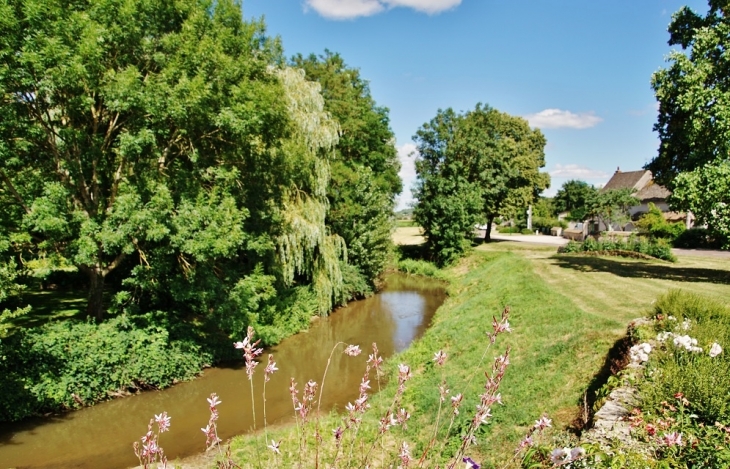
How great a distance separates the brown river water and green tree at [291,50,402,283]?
5834 millimetres

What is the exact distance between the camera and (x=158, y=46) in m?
12.0

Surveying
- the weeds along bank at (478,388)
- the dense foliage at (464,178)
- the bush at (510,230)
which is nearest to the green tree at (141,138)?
the weeds along bank at (478,388)

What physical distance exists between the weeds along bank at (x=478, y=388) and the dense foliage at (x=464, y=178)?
46.5 feet

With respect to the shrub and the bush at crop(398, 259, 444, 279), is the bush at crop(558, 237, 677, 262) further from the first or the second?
the shrub

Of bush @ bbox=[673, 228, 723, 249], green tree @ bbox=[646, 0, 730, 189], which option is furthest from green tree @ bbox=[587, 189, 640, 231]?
green tree @ bbox=[646, 0, 730, 189]

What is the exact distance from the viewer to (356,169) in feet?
78.5

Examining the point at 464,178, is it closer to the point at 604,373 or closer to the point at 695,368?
the point at 604,373

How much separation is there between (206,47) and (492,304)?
13.6 metres

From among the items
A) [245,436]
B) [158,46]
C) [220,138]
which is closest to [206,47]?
[158,46]

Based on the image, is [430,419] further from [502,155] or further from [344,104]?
[502,155]

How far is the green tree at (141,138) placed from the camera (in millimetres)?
10016

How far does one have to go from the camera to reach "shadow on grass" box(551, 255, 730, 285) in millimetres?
16516

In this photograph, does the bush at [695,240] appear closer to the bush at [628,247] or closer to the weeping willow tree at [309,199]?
the bush at [628,247]

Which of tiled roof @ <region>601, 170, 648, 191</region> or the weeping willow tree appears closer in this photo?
the weeping willow tree
